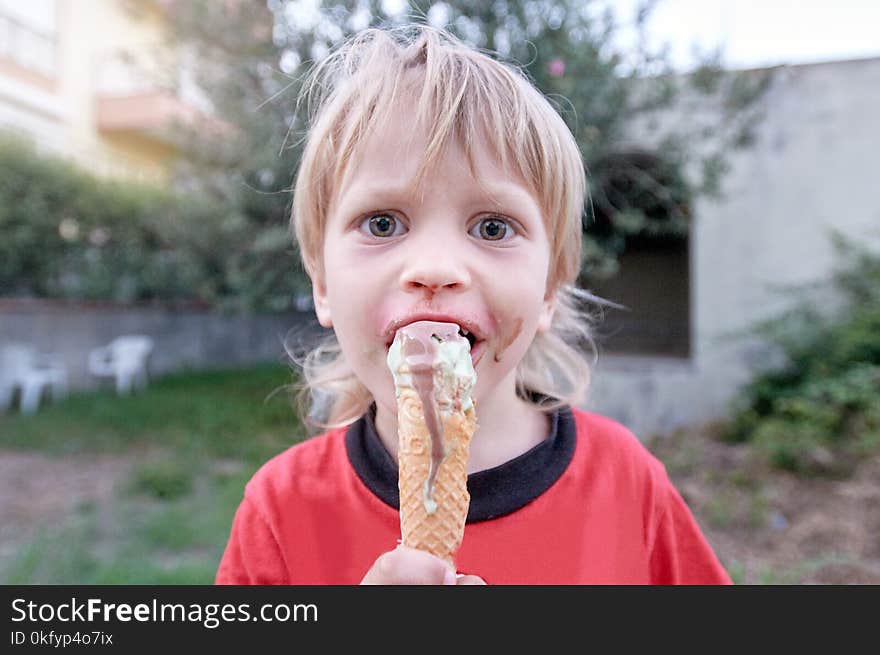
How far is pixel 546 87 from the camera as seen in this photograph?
381 centimetres

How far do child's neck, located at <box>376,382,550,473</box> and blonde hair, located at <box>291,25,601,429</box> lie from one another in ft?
0.29

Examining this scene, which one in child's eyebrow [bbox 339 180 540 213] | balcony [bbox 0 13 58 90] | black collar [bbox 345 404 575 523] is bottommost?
black collar [bbox 345 404 575 523]

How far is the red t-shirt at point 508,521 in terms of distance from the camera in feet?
3.72

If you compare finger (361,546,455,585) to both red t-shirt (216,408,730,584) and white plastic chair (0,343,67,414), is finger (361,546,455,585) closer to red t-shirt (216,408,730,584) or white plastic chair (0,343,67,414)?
red t-shirt (216,408,730,584)

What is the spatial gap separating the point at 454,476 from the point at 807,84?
614 centimetres

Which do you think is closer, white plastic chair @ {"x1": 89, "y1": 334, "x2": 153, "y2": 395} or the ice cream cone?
the ice cream cone

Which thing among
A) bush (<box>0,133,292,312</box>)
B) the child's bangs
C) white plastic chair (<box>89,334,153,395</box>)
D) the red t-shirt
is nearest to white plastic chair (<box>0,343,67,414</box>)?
white plastic chair (<box>89,334,153,395</box>)

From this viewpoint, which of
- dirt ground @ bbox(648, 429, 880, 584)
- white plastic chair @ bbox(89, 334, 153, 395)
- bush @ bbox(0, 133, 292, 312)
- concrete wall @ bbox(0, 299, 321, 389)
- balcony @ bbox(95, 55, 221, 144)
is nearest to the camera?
dirt ground @ bbox(648, 429, 880, 584)

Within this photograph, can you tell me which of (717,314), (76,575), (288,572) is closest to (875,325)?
(717,314)

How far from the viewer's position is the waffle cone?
2.94 ft

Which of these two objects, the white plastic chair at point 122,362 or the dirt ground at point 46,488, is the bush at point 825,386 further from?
the white plastic chair at point 122,362

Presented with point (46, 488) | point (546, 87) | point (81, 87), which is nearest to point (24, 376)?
point (46, 488)

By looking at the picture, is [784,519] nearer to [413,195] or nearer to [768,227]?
[768,227]

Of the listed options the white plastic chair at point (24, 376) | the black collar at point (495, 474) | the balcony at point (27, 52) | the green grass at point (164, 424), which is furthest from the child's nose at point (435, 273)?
the balcony at point (27, 52)
